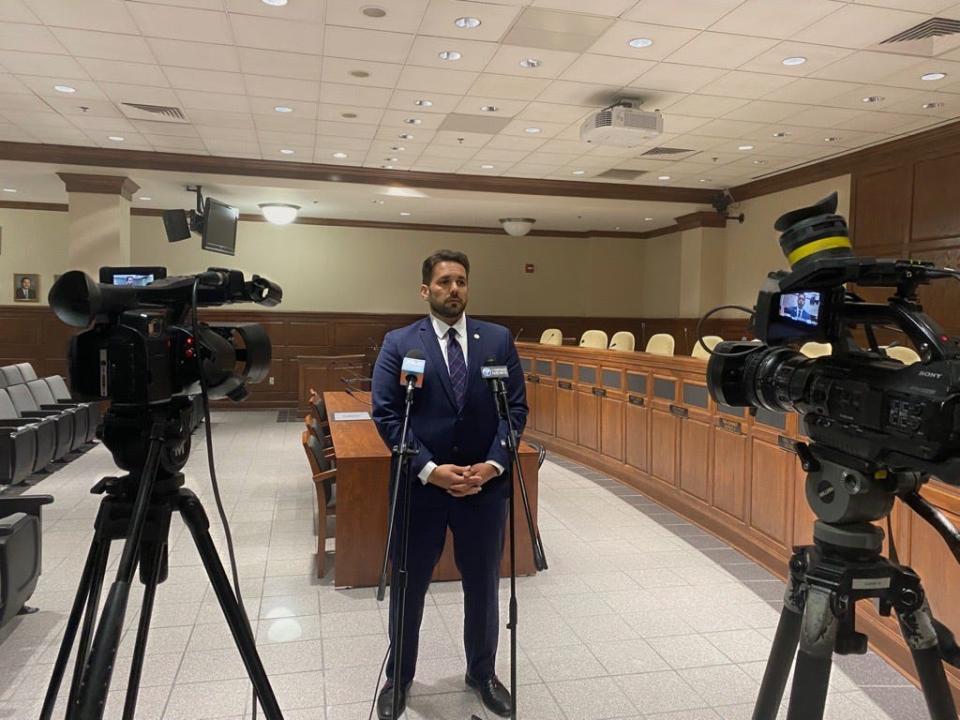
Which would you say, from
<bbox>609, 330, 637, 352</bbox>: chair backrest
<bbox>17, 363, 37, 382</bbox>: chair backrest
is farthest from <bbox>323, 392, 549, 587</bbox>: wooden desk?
<bbox>17, 363, 37, 382</bbox>: chair backrest

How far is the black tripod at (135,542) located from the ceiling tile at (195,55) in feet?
12.7

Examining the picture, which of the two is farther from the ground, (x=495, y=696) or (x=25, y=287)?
(x=25, y=287)

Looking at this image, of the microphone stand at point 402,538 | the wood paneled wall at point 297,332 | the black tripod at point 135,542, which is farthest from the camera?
the wood paneled wall at point 297,332

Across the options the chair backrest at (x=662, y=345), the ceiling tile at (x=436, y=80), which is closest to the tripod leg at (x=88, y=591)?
the ceiling tile at (x=436, y=80)

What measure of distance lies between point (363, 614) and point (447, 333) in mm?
1597

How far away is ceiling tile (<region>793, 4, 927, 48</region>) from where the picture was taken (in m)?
3.86

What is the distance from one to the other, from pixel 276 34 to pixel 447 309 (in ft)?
9.54

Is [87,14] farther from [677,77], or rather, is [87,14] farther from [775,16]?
[775,16]

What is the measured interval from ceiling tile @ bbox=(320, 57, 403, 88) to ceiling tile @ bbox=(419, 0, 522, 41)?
67 centimetres

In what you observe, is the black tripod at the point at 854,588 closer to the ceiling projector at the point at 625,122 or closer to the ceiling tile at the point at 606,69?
the ceiling tile at the point at 606,69

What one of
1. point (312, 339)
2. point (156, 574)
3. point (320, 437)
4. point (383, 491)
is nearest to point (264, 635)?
point (383, 491)

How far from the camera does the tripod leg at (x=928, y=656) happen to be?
1.22m

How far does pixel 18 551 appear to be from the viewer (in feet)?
8.74

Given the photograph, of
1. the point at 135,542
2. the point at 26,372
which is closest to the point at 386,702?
the point at 135,542
